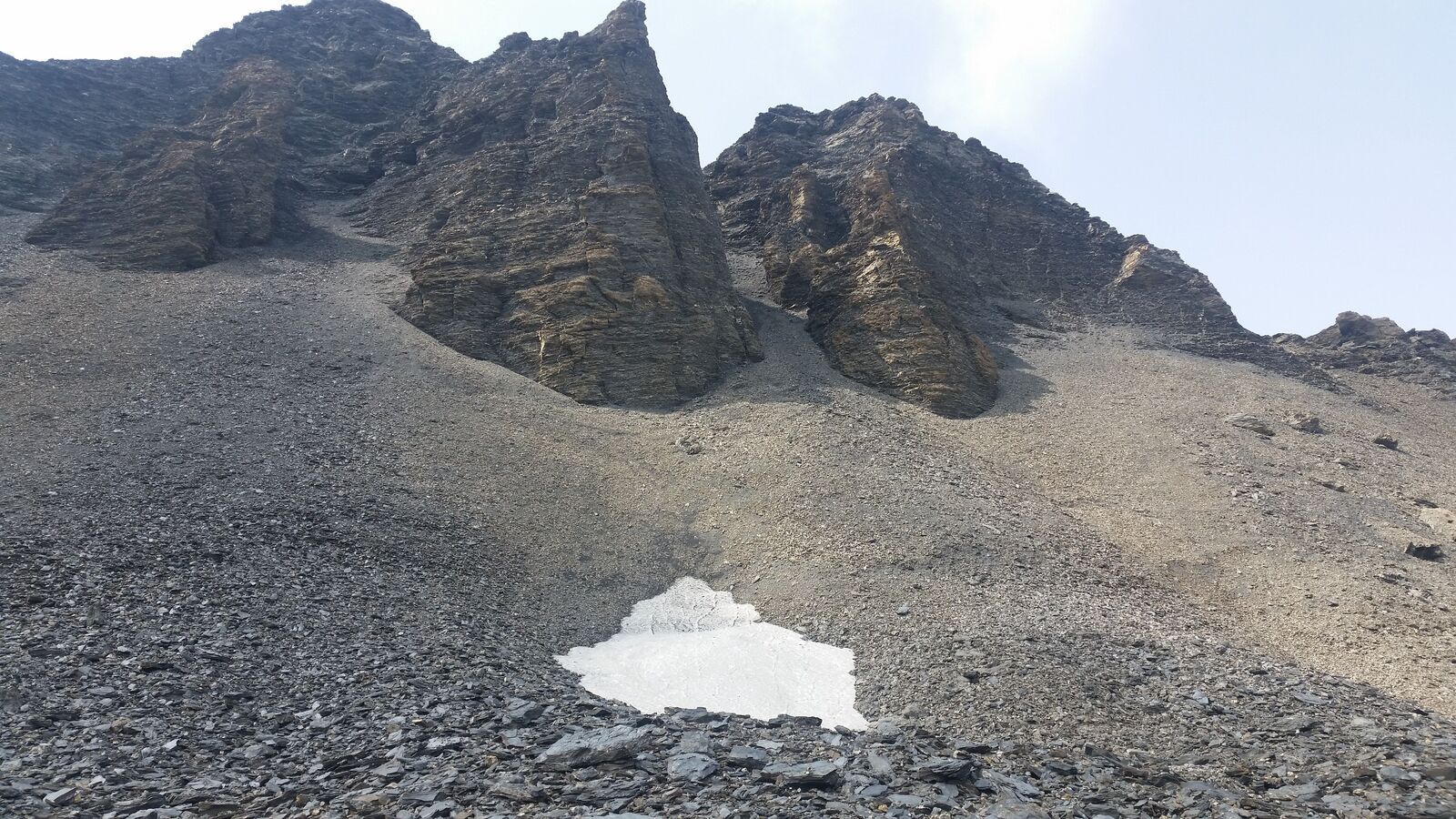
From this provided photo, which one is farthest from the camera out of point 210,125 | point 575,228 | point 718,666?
point 210,125

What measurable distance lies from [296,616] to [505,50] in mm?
59328

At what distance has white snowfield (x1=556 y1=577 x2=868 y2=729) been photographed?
15.7 metres

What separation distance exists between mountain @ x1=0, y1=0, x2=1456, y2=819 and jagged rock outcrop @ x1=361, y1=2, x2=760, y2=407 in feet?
0.94

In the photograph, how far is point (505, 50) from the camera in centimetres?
6334

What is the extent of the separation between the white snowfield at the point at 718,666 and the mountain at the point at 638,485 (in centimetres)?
15

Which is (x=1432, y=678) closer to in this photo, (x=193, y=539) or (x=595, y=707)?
(x=595, y=707)

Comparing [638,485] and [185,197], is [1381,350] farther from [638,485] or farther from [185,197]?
[185,197]

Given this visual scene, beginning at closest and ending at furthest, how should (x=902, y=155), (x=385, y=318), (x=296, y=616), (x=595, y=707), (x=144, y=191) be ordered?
(x=595, y=707) < (x=296, y=616) < (x=385, y=318) < (x=144, y=191) < (x=902, y=155)

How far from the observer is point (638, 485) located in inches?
1061

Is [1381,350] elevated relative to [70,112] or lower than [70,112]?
→ lower

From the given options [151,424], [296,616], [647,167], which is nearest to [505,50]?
[647,167]

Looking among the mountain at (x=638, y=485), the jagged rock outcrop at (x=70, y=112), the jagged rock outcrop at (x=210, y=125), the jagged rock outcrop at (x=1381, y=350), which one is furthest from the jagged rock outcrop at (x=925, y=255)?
the jagged rock outcrop at (x=70, y=112)

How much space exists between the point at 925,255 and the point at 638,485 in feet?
109

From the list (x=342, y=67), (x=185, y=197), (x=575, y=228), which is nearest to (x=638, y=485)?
(x=575, y=228)
